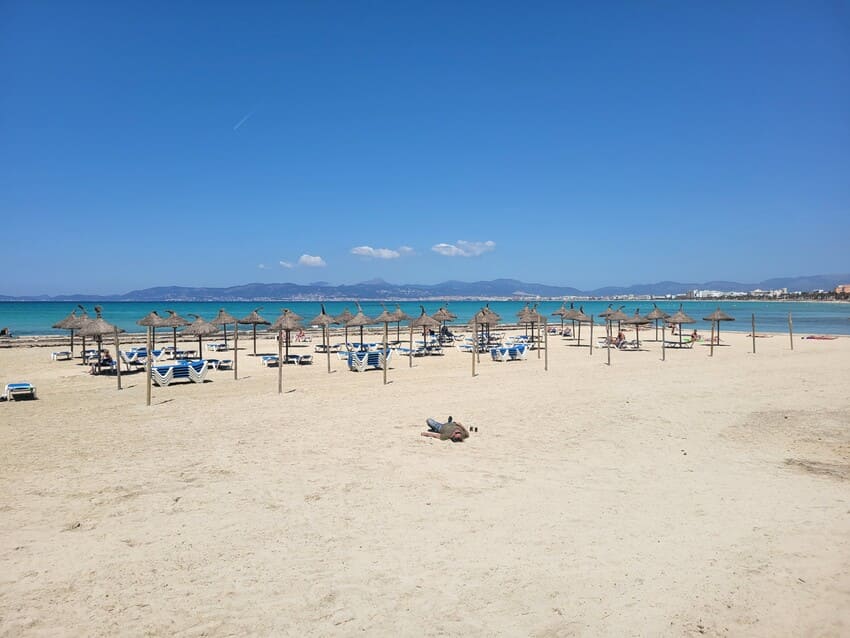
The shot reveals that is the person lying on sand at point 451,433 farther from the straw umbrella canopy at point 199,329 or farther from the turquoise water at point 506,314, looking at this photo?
the turquoise water at point 506,314

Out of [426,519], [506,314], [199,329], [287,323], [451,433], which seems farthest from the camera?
[506,314]

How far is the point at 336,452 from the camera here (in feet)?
24.7

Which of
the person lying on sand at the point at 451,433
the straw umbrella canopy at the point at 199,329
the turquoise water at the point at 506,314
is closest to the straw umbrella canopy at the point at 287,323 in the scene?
the straw umbrella canopy at the point at 199,329

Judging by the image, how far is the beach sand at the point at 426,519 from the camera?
3.76 metres

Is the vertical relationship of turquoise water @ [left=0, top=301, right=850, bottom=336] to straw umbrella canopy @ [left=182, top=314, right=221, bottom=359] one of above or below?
below

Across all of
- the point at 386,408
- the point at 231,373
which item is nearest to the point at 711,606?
the point at 386,408

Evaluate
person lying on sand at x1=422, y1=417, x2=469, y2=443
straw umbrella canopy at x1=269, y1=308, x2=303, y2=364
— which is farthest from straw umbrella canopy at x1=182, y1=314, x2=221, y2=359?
person lying on sand at x1=422, y1=417, x2=469, y2=443

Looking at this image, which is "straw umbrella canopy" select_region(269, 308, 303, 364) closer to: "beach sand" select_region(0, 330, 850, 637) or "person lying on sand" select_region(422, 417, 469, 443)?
"beach sand" select_region(0, 330, 850, 637)

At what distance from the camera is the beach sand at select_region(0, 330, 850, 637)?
148 inches

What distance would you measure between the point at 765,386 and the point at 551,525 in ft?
34.3

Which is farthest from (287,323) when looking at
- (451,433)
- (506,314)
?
(506,314)

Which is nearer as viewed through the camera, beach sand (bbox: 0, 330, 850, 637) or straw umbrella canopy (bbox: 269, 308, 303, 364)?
beach sand (bbox: 0, 330, 850, 637)

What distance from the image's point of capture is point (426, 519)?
17.4 feet

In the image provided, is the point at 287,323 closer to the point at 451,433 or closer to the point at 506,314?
the point at 451,433
